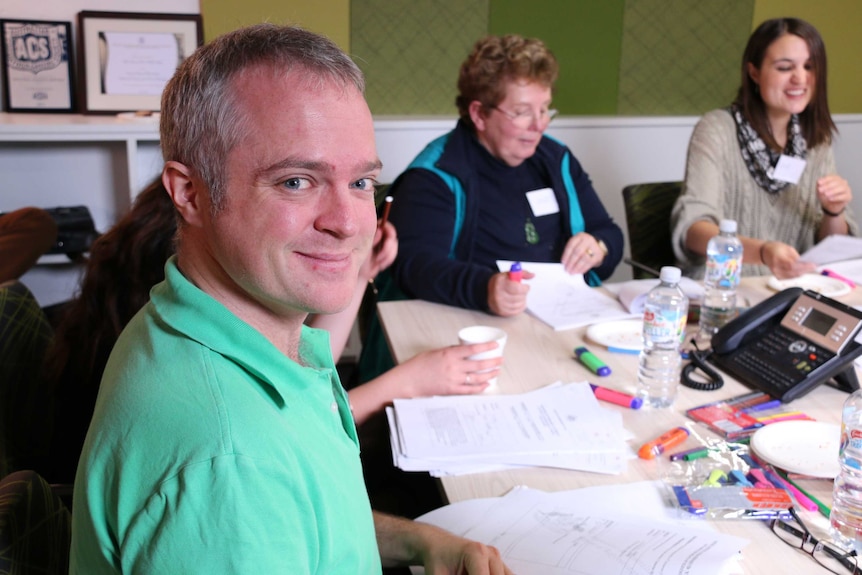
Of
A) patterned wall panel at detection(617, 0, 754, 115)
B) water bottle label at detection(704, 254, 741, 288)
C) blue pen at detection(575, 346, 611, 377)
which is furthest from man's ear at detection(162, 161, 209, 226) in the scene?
patterned wall panel at detection(617, 0, 754, 115)

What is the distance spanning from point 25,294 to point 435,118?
2430mm

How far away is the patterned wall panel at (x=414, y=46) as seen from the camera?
356 cm

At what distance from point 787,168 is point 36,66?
295 cm

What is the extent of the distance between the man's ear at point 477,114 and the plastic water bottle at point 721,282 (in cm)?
79

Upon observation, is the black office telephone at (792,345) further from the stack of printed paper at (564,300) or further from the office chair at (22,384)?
the office chair at (22,384)

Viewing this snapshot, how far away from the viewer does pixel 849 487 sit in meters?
1.17

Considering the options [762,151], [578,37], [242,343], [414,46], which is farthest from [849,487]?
[578,37]

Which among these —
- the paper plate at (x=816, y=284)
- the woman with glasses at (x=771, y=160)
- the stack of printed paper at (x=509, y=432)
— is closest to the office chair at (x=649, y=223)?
the woman with glasses at (x=771, y=160)

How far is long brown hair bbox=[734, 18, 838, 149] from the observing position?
2.76 m

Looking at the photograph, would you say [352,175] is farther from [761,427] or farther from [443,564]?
[761,427]

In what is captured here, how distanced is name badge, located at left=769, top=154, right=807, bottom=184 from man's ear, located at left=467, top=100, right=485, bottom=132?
1.12 m

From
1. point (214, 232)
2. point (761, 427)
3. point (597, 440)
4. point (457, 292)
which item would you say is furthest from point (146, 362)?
point (457, 292)

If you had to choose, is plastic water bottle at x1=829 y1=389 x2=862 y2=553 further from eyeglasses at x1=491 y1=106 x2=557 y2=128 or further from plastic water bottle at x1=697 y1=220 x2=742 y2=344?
eyeglasses at x1=491 y1=106 x2=557 y2=128

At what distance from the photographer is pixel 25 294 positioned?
1571 mm
